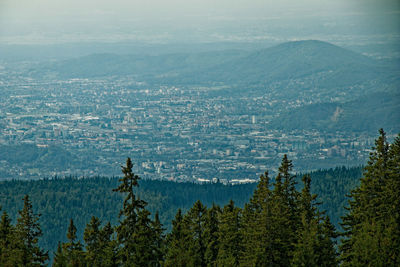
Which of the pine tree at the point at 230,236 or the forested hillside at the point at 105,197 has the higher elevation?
the pine tree at the point at 230,236

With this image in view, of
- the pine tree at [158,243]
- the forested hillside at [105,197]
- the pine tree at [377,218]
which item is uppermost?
the pine tree at [377,218]

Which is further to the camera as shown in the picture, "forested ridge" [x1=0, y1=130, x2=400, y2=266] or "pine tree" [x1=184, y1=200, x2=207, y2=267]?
"pine tree" [x1=184, y1=200, x2=207, y2=267]

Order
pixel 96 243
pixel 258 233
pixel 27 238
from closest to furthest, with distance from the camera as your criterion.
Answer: pixel 258 233, pixel 27 238, pixel 96 243

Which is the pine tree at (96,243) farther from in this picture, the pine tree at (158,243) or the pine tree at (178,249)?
the pine tree at (178,249)

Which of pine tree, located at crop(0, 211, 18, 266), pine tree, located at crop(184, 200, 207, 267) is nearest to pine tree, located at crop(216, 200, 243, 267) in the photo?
pine tree, located at crop(184, 200, 207, 267)

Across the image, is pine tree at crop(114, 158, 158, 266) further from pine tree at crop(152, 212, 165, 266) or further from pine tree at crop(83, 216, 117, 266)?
pine tree at crop(83, 216, 117, 266)

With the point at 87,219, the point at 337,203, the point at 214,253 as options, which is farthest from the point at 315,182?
the point at 214,253

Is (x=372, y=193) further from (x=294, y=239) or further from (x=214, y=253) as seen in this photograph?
(x=214, y=253)

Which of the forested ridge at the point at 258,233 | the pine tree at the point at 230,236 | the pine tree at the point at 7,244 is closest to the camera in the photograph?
the forested ridge at the point at 258,233

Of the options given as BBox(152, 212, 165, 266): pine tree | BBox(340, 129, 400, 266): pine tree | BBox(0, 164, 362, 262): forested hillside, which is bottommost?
BBox(0, 164, 362, 262): forested hillside

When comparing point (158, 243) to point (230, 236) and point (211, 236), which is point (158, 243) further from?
point (230, 236)

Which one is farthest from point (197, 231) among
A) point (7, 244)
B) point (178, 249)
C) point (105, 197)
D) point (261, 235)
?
point (105, 197)

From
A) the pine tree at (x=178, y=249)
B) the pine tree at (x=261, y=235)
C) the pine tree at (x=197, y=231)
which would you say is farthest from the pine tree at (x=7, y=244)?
the pine tree at (x=261, y=235)
